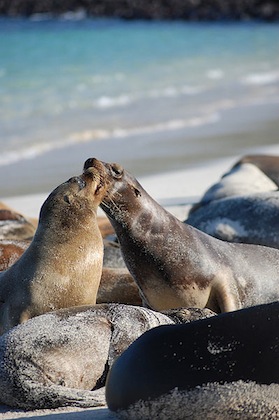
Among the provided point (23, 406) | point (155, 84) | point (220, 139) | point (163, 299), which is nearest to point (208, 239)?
point (163, 299)

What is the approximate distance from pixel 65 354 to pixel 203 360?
2.89ft

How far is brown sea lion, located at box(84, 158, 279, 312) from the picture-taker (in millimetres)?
5293

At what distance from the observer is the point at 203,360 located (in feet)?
12.0

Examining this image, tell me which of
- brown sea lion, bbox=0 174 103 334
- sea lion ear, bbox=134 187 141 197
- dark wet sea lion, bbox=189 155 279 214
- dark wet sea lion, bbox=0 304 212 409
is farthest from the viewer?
dark wet sea lion, bbox=189 155 279 214

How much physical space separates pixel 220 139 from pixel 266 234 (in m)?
6.83

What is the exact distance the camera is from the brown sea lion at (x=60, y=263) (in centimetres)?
497

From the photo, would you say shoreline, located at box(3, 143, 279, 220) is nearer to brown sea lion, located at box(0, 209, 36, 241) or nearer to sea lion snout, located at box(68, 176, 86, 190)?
brown sea lion, located at box(0, 209, 36, 241)

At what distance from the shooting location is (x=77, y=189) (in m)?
5.28

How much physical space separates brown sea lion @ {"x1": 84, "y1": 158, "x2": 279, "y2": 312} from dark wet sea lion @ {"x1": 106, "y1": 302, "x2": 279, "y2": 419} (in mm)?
1531

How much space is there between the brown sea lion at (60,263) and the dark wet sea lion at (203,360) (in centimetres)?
128

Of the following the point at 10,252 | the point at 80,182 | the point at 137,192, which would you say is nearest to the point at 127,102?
the point at 10,252

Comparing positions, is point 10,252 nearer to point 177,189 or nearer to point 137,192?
point 137,192

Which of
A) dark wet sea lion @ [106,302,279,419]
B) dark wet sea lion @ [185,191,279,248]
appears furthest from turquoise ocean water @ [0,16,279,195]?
dark wet sea lion @ [106,302,279,419]

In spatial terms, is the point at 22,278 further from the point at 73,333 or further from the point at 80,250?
the point at 73,333
